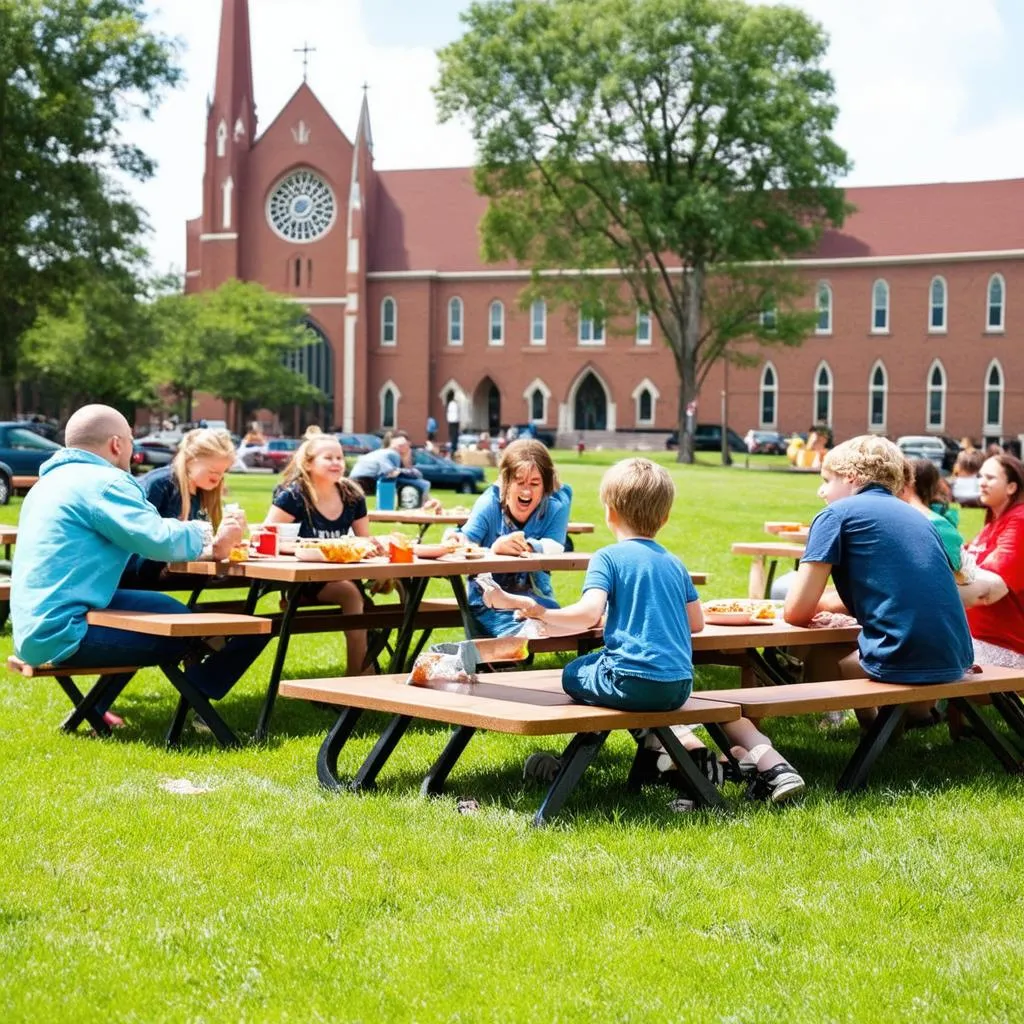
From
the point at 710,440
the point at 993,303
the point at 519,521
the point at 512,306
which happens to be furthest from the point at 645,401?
the point at 519,521

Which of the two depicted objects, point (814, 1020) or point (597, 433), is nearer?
point (814, 1020)

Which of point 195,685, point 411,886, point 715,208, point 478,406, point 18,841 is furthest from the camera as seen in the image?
point 478,406

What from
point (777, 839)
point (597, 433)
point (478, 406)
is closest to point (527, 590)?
point (777, 839)

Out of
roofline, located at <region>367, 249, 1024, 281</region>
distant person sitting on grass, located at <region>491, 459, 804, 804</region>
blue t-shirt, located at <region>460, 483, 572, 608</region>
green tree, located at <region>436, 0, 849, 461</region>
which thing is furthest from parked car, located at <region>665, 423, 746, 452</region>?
distant person sitting on grass, located at <region>491, 459, 804, 804</region>

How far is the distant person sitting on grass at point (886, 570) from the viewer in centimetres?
567

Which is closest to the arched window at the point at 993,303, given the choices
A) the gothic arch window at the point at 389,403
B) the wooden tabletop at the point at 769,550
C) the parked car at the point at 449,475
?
the gothic arch window at the point at 389,403

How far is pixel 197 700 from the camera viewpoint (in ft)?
20.7

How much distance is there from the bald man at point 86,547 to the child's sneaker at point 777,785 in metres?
2.48

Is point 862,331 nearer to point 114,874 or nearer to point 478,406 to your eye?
point 478,406

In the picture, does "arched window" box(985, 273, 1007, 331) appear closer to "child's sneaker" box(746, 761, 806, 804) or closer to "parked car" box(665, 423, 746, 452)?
"parked car" box(665, 423, 746, 452)

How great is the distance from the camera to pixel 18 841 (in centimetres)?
471

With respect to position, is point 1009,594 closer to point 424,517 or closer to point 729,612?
point 729,612

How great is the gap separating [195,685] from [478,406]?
66915mm

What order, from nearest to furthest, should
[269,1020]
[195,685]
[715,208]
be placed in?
1. [269,1020]
2. [195,685]
3. [715,208]
